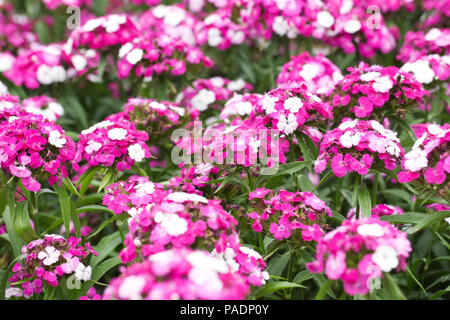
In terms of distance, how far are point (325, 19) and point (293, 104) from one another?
138 centimetres

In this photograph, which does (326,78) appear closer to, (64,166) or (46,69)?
(64,166)

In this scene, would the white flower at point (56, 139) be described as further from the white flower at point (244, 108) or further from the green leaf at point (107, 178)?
the white flower at point (244, 108)

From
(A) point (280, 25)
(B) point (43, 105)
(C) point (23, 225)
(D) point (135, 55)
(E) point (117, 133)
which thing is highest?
(A) point (280, 25)

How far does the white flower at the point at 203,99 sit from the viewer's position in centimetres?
337

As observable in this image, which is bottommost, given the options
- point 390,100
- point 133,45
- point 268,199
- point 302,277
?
point 302,277

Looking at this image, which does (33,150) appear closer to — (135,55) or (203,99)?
(135,55)

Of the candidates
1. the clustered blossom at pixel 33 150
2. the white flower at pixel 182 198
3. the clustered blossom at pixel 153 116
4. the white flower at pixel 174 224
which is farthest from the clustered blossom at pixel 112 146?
the white flower at pixel 174 224

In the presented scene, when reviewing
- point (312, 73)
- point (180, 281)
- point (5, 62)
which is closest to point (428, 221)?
point (180, 281)

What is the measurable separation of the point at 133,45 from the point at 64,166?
1218 millimetres

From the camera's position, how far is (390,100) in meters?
2.56

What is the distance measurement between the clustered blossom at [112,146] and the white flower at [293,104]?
0.71 metres

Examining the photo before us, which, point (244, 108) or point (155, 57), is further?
point (155, 57)

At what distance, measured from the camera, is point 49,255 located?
2162 millimetres
